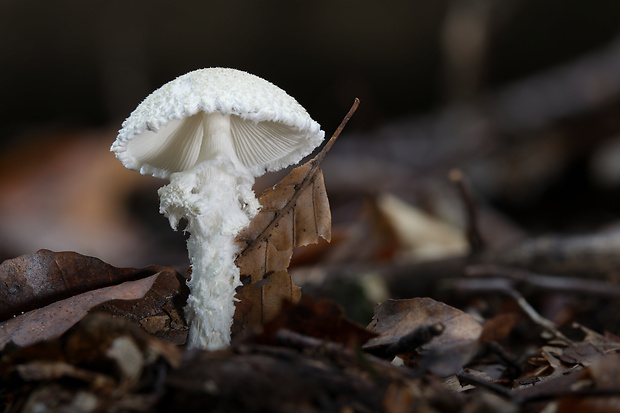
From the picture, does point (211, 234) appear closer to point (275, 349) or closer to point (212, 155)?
point (212, 155)

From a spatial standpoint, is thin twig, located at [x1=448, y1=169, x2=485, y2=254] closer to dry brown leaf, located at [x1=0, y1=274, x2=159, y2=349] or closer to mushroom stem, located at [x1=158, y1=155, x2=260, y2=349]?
mushroom stem, located at [x1=158, y1=155, x2=260, y2=349]


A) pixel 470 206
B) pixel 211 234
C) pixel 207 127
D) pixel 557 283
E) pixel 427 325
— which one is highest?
pixel 207 127

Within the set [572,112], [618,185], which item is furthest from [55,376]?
[572,112]

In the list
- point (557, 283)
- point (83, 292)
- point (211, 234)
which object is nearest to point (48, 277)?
point (83, 292)

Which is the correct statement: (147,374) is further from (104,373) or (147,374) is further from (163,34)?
(163,34)

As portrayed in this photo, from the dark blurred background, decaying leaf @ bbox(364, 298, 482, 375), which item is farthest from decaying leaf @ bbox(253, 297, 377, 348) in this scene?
the dark blurred background

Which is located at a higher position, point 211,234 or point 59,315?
point 211,234

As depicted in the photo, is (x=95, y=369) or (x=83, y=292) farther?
(x=83, y=292)
